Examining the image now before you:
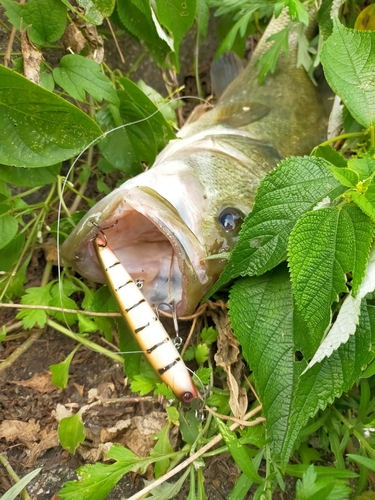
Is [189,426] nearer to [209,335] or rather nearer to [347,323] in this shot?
[209,335]

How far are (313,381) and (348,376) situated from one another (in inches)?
3.5

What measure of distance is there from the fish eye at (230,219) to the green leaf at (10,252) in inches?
28.9

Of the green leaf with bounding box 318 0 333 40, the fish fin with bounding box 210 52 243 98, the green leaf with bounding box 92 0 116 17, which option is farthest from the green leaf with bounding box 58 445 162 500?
the fish fin with bounding box 210 52 243 98

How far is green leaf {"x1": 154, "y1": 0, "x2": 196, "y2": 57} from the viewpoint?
5.17 ft

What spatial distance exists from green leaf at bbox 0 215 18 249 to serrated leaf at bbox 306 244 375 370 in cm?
103

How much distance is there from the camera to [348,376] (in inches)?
46.3

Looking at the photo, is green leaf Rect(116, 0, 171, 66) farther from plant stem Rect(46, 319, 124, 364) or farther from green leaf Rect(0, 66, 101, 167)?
plant stem Rect(46, 319, 124, 364)

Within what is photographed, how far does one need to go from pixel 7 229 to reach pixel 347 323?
110 centimetres

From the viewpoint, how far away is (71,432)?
1.43m

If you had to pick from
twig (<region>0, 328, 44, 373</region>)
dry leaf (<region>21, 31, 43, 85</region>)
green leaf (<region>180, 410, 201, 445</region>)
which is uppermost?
dry leaf (<region>21, 31, 43, 85</region>)

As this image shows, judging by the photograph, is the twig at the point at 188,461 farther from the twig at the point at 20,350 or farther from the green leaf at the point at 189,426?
the twig at the point at 20,350

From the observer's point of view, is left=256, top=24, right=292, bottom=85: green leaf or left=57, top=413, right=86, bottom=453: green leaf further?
left=256, top=24, right=292, bottom=85: green leaf

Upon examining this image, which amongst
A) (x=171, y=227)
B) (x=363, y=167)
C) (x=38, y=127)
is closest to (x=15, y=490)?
(x=171, y=227)

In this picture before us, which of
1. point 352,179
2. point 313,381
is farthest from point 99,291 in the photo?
point 352,179
